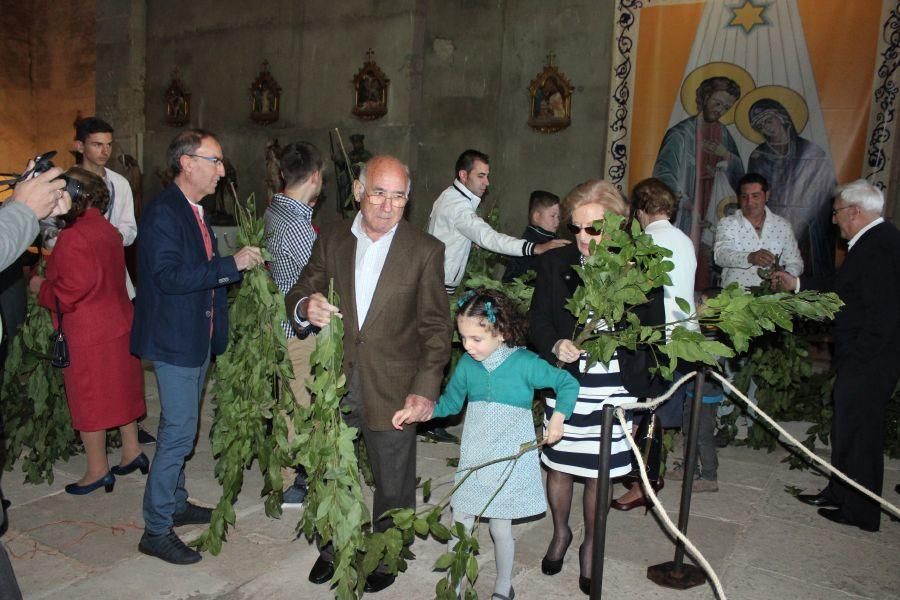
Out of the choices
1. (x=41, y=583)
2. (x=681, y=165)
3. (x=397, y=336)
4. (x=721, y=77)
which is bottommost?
(x=41, y=583)

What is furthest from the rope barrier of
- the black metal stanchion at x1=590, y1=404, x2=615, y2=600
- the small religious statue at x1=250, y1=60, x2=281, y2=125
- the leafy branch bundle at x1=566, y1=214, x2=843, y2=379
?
the small religious statue at x1=250, y1=60, x2=281, y2=125

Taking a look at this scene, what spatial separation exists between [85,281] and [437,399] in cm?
209

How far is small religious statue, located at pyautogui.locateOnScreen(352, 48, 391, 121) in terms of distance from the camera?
10773mm

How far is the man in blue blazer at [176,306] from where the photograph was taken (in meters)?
3.34

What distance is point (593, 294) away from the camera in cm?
282

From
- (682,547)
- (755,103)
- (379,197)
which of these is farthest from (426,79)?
(682,547)

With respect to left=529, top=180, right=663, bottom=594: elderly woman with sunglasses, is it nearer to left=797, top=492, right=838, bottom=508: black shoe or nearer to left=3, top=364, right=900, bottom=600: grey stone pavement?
left=3, top=364, right=900, bottom=600: grey stone pavement

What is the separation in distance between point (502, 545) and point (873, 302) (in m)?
2.49

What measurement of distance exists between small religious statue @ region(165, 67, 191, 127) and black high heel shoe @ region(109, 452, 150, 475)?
10108 mm

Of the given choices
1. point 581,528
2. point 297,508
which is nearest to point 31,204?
point 297,508

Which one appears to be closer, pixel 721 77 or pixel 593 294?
pixel 593 294

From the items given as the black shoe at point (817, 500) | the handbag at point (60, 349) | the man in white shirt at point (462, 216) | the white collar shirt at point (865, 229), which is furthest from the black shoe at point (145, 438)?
the white collar shirt at point (865, 229)

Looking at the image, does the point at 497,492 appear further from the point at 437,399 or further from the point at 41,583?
the point at 41,583

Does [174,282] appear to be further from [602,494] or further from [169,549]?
[602,494]
